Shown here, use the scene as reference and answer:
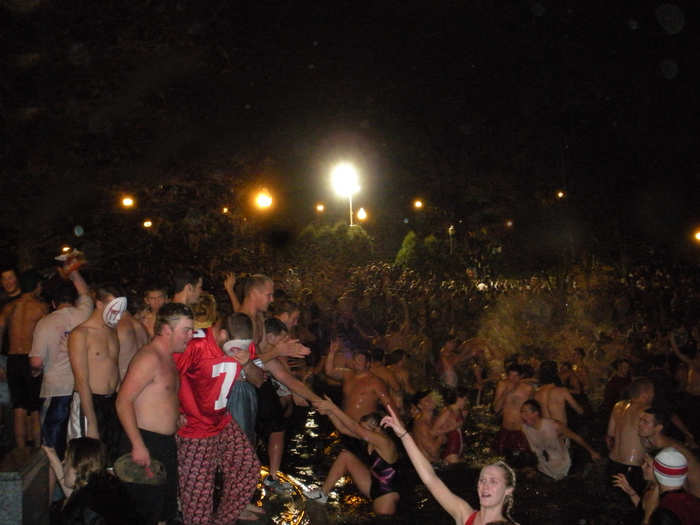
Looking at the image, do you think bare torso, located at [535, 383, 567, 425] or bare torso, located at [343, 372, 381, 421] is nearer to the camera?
bare torso, located at [343, 372, 381, 421]

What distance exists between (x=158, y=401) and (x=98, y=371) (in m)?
1.00

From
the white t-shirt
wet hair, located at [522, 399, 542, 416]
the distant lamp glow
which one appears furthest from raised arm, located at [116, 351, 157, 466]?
the distant lamp glow

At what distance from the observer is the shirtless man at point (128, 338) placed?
19.7ft

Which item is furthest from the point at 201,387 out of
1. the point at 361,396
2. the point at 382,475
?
the point at 361,396

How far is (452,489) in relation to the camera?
7.77 metres

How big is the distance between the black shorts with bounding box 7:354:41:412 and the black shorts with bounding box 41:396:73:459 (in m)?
1.44

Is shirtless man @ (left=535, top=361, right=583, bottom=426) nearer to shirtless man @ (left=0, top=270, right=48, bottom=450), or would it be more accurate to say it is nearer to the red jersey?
the red jersey

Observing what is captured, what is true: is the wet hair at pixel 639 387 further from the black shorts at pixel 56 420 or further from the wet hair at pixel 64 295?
the wet hair at pixel 64 295

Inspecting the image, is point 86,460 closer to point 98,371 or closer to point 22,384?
point 98,371

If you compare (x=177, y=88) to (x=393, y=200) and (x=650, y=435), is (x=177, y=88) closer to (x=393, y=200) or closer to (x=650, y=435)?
(x=650, y=435)

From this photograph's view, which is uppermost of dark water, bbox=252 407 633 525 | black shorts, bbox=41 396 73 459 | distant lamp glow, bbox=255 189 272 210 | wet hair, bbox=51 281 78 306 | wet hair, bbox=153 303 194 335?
distant lamp glow, bbox=255 189 272 210

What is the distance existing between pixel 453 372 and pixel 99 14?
27.7 feet

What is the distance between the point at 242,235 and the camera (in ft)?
40.2

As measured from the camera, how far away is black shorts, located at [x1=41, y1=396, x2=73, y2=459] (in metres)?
5.36
